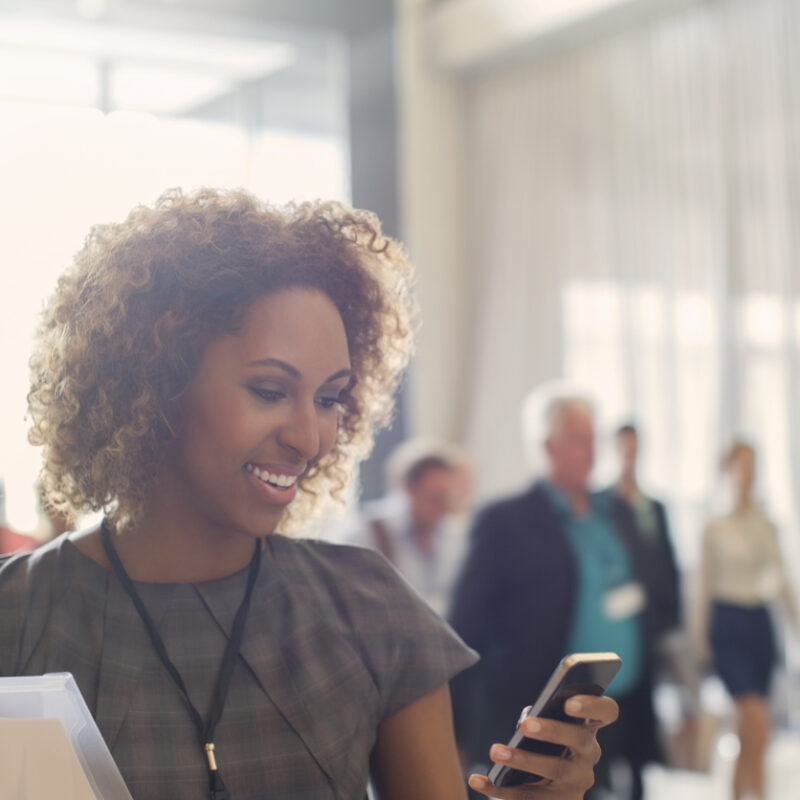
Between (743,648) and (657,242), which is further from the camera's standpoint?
(657,242)

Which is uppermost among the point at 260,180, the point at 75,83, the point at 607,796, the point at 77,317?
the point at 75,83

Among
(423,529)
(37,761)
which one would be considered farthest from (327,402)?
(423,529)

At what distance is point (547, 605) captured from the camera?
4035 millimetres

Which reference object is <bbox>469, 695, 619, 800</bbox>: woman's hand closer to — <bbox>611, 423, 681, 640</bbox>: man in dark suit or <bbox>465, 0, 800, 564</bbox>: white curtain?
<bbox>611, 423, 681, 640</bbox>: man in dark suit

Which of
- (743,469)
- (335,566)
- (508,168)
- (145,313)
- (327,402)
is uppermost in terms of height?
(508,168)

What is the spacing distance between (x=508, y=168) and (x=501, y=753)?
8318 mm

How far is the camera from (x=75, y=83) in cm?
815

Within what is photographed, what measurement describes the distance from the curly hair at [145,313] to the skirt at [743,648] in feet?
14.4

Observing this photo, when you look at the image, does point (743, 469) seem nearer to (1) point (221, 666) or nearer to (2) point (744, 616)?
(2) point (744, 616)

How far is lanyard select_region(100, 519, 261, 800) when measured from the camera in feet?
4.82

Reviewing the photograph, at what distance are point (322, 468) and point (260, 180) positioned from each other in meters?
7.12

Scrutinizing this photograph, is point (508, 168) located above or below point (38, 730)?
above

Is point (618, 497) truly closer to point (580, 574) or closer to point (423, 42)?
point (580, 574)

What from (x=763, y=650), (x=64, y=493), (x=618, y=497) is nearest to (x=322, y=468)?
(x=64, y=493)
